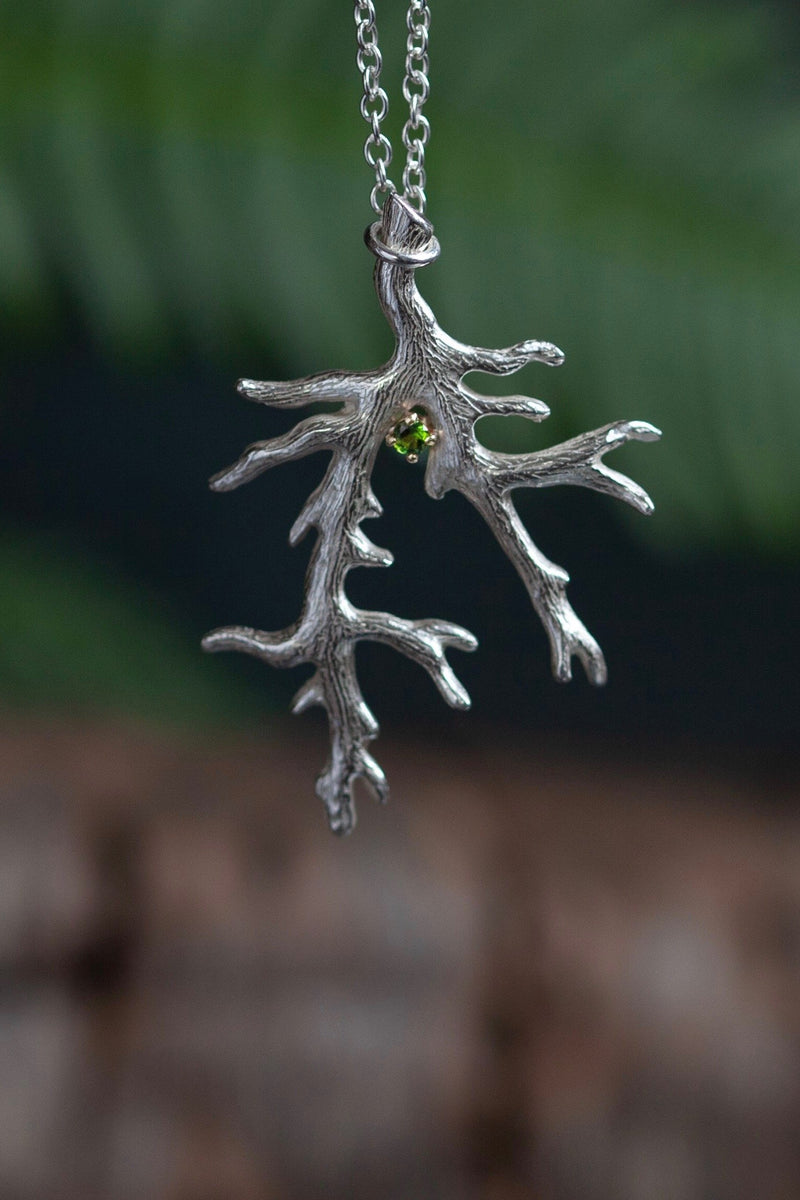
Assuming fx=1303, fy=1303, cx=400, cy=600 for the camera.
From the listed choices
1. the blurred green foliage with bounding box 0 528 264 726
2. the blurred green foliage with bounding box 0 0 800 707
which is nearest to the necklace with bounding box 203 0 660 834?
the blurred green foliage with bounding box 0 0 800 707

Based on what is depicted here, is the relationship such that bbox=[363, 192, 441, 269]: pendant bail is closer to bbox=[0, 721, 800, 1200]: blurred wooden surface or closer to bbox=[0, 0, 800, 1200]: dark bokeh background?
bbox=[0, 0, 800, 1200]: dark bokeh background

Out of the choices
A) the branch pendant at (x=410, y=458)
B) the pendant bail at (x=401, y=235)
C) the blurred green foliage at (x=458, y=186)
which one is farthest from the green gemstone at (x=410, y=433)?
the blurred green foliage at (x=458, y=186)

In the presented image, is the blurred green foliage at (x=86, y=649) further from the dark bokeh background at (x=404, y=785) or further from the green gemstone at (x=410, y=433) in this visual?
the green gemstone at (x=410, y=433)

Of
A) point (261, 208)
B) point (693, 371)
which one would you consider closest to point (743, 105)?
point (693, 371)

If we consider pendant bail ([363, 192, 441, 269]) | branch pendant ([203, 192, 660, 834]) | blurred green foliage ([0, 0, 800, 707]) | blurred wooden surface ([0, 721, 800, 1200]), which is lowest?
blurred wooden surface ([0, 721, 800, 1200])

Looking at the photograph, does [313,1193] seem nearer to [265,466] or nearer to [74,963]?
[74,963]

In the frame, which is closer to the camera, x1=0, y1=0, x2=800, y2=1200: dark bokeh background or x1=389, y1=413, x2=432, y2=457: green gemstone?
x1=389, y1=413, x2=432, y2=457: green gemstone

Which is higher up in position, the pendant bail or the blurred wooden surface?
the pendant bail
